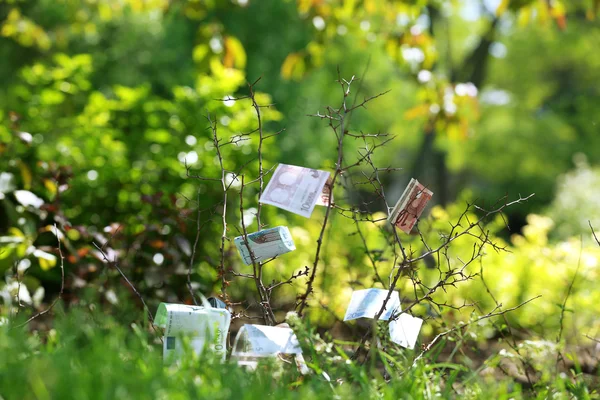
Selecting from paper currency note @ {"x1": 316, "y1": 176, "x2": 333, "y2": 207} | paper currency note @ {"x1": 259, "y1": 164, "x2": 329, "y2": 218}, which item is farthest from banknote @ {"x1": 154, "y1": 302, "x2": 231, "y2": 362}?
paper currency note @ {"x1": 316, "y1": 176, "x2": 333, "y2": 207}

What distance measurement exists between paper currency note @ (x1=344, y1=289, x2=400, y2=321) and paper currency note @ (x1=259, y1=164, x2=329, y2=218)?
1.28ft

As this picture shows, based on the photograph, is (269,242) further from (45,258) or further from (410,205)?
(45,258)

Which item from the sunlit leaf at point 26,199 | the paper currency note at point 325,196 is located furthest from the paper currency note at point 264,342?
the sunlit leaf at point 26,199

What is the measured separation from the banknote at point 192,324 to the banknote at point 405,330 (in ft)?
1.97

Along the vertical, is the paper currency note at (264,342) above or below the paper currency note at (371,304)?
below

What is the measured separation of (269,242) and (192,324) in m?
0.41

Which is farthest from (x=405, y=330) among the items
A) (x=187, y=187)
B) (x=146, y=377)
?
(x=187, y=187)

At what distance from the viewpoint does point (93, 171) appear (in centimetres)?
450

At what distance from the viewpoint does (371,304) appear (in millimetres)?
2385

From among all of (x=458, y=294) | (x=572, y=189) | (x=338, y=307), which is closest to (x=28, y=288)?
(x=338, y=307)

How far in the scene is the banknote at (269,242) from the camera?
7.72 feet

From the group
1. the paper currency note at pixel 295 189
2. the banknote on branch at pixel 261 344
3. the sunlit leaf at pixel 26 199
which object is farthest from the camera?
the sunlit leaf at pixel 26 199

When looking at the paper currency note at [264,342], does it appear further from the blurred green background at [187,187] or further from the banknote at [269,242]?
the blurred green background at [187,187]

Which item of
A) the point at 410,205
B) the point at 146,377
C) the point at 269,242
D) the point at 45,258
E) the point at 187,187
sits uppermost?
the point at 410,205
